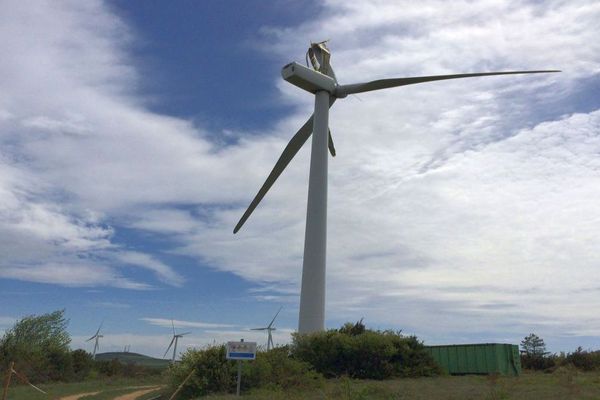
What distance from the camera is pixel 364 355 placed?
29.2m

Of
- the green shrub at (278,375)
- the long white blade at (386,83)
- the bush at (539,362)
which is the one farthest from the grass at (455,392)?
the long white blade at (386,83)

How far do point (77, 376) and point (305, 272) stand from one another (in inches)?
1310

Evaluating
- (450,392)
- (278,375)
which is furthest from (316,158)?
(450,392)

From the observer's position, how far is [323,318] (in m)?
34.0

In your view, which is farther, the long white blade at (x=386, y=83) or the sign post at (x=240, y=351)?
the long white blade at (x=386, y=83)

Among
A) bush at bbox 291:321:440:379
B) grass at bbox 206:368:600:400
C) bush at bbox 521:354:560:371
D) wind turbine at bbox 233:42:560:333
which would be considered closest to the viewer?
grass at bbox 206:368:600:400

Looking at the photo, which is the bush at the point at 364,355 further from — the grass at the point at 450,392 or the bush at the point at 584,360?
the bush at the point at 584,360

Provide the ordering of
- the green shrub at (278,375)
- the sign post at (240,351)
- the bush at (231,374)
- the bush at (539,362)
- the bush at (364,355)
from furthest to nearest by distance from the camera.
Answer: the bush at (539,362) → the bush at (364,355) → the bush at (231,374) → the green shrub at (278,375) → the sign post at (240,351)

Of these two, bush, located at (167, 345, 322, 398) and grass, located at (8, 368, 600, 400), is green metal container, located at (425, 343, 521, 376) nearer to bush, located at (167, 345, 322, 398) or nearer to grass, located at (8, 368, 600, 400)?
grass, located at (8, 368, 600, 400)

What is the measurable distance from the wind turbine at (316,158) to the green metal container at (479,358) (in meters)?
7.96

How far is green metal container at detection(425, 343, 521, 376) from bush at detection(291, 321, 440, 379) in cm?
246

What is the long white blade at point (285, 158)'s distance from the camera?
41031mm

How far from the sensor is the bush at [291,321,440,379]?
2859cm

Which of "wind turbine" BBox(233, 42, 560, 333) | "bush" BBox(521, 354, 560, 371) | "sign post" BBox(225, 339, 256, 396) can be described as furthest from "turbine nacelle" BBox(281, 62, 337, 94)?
"bush" BBox(521, 354, 560, 371)
